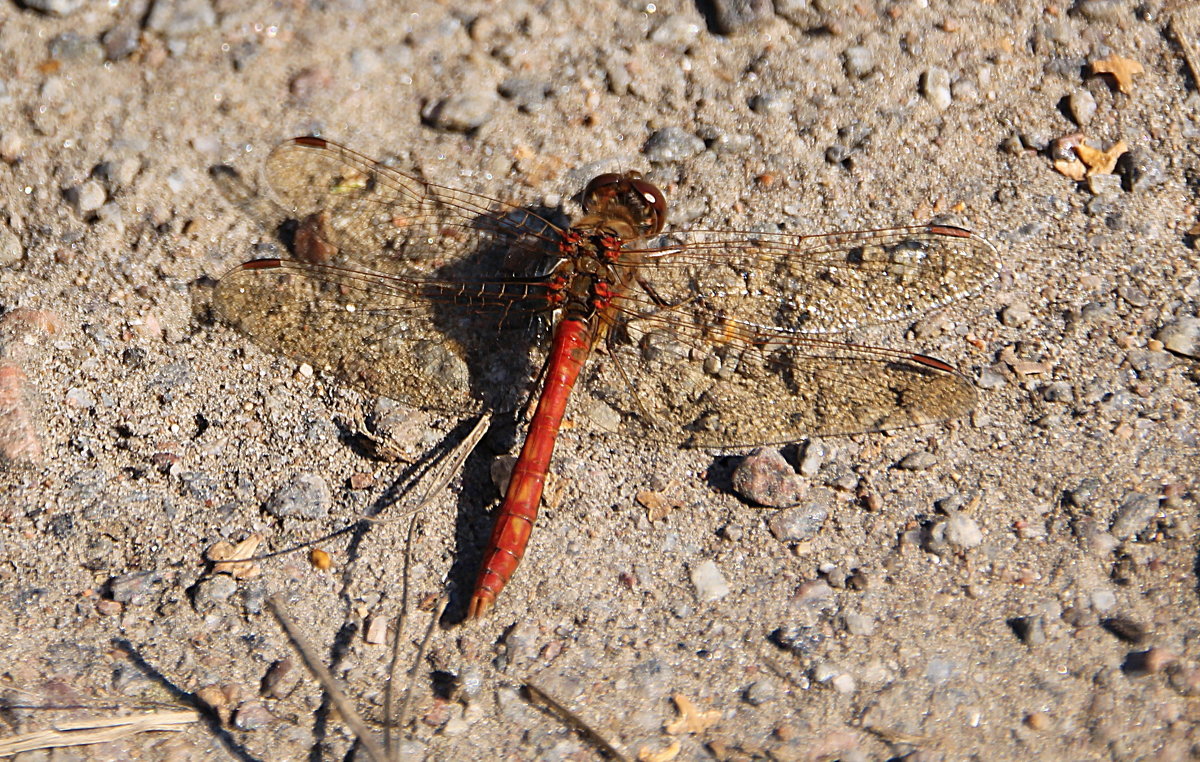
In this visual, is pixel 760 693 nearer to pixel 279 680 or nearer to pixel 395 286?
pixel 279 680

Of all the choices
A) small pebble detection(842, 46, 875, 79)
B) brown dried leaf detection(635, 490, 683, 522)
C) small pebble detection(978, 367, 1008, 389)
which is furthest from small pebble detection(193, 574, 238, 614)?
small pebble detection(842, 46, 875, 79)

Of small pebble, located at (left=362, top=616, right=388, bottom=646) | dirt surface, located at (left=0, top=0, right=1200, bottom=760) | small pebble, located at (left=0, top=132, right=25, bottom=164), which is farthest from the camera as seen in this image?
small pebble, located at (left=0, top=132, right=25, bottom=164)

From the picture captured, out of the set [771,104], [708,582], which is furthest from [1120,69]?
[708,582]

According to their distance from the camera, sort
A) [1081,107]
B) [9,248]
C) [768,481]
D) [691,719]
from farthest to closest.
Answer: [1081,107] → [9,248] → [768,481] → [691,719]

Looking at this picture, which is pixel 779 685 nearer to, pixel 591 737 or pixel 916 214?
pixel 591 737

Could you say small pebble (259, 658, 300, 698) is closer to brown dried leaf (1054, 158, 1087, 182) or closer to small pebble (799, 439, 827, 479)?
small pebble (799, 439, 827, 479)

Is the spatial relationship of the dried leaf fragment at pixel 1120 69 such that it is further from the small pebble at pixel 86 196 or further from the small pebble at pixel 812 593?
the small pebble at pixel 86 196

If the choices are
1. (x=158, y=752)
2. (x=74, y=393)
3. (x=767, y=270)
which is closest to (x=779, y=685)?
(x=767, y=270)
